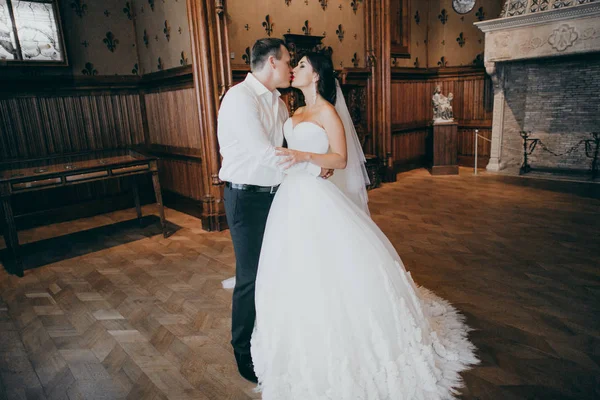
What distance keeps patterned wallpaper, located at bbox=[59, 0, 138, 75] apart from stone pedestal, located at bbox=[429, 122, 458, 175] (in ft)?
17.0

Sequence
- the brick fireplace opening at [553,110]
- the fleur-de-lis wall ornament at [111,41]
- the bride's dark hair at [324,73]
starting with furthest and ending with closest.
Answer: the brick fireplace opening at [553,110]
the fleur-de-lis wall ornament at [111,41]
the bride's dark hair at [324,73]

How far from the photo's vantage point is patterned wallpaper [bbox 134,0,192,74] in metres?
5.00

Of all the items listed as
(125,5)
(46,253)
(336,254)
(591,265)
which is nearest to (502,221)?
(591,265)

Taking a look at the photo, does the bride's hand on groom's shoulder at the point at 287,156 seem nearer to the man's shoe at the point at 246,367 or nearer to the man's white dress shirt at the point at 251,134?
the man's white dress shirt at the point at 251,134

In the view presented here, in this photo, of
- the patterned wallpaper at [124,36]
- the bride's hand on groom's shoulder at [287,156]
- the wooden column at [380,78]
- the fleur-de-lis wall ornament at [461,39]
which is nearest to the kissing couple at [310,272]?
the bride's hand on groom's shoulder at [287,156]

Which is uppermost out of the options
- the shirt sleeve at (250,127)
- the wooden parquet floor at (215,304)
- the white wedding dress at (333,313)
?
the shirt sleeve at (250,127)

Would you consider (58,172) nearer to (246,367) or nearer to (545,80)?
(246,367)

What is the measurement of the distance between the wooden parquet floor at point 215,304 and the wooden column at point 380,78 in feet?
6.73

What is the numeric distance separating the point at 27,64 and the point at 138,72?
1376 millimetres

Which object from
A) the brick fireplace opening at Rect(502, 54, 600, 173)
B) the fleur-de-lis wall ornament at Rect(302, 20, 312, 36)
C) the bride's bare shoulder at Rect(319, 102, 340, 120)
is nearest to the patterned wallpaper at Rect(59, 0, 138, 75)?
the fleur-de-lis wall ornament at Rect(302, 20, 312, 36)

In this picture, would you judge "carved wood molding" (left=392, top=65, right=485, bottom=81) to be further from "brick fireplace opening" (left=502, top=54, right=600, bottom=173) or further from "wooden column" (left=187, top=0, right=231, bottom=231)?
"wooden column" (left=187, top=0, right=231, bottom=231)

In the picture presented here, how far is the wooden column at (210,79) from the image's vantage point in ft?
15.0

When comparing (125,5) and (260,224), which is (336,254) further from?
(125,5)

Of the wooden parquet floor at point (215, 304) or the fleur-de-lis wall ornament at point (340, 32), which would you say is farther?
the fleur-de-lis wall ornament at point (340, 32)
